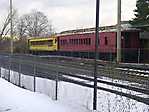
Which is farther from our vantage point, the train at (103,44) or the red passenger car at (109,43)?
the train at (103,44)

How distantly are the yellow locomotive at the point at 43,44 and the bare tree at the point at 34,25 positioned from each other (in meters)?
67.2

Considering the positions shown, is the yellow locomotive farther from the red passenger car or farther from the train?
the red passenger car

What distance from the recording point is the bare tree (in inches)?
5177

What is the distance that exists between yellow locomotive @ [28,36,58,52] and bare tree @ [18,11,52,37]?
220 feet

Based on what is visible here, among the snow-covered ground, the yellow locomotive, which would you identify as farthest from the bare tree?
the snow-covered ground

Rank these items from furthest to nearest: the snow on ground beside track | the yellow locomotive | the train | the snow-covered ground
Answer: the yellow locomotive
the train
the snow on ground beside track
the snow-covered ground

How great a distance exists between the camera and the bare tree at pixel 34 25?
132 metres

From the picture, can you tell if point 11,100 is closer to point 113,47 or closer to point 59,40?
point 113,47

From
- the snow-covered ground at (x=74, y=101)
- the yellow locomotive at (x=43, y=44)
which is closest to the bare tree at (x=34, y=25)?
the yellow locomotive at (x=43, y=44)

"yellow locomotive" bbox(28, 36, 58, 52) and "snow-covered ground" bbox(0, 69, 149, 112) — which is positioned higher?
"yellow locomotive" bbox(28, 36, 58, 52)

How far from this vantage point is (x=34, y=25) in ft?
444

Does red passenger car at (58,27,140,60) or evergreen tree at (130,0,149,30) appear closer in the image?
red passenger car at (58,27,140,60)

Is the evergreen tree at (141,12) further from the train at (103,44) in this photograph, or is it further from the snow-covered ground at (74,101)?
the snow-covered ground at (74,101)

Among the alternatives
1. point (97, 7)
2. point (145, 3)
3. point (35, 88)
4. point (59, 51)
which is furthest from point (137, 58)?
point (97, 7)
